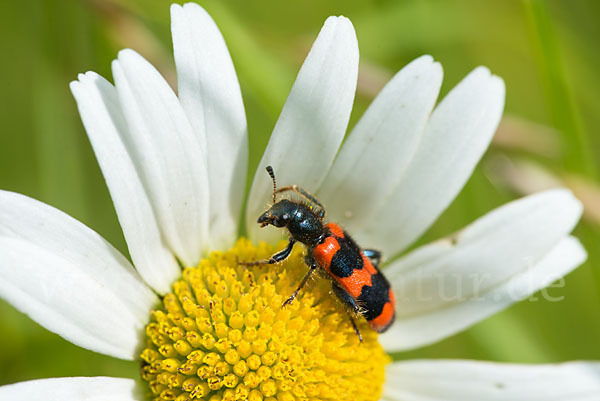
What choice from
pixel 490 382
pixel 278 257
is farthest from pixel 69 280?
pixel 490 382

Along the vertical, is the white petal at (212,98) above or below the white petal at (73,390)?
above

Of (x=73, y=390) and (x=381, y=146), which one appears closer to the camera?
(x=73, y=390)

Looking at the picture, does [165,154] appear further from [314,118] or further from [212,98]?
[314,118]

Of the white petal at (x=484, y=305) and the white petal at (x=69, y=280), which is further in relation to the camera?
the white petal at (x=484, y=305)

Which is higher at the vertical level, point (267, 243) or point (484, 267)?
point (267, 243)

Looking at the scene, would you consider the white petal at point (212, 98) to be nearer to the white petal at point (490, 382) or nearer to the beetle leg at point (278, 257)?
the beetle leg at point (278, 257)

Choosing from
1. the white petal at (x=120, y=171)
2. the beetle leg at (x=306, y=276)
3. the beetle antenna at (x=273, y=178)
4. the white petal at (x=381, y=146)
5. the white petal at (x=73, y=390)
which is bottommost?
the beetle leg at (x=306, y=276)

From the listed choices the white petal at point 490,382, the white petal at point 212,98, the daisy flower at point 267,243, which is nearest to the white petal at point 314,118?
the daisy flower at point 267,243
